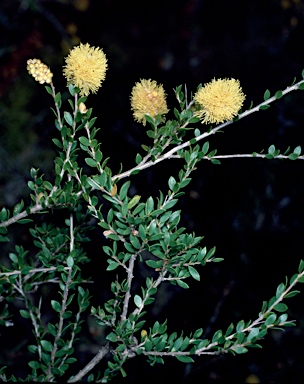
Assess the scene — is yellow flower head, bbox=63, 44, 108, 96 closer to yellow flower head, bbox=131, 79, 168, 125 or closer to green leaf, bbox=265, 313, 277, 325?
yellow flower head, bbox=131, 79, 168, 125

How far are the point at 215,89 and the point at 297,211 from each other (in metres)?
1.45

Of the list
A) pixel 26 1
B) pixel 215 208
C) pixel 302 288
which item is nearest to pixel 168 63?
pixel 26 1

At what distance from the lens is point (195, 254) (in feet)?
2.74

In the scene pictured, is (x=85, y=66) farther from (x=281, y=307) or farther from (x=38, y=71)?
(x=281, y=307)

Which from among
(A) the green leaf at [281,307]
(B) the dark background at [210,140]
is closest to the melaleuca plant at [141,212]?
(A) the green leaf at [281,307]

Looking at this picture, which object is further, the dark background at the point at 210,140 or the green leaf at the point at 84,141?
the dark background at the point at 210,140

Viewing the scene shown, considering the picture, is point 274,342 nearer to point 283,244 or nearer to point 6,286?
point 283,244

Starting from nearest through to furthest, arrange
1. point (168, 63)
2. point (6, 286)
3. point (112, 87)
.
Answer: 1. point (6, 286)
2. point (112, 87)
3. point (168, 63)

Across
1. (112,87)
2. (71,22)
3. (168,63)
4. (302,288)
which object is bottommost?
(302,288)

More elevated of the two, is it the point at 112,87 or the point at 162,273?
the point at 112,87

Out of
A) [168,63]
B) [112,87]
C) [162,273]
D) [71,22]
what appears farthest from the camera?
[168,63]

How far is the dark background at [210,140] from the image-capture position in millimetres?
1857

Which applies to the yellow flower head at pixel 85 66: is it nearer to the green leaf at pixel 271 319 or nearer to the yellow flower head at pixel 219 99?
the yellow flower head at pixel 219 99

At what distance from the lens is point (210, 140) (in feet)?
6.25
